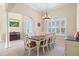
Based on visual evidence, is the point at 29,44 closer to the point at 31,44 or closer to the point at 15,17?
the point at 31,44

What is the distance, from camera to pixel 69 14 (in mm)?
1747

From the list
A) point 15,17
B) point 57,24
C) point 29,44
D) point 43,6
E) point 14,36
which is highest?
point 43,6

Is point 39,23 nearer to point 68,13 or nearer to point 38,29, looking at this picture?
point 38,29

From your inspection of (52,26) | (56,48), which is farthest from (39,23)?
(56,48)

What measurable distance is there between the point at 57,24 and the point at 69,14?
0.26 m

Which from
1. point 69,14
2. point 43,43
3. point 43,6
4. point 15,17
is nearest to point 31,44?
point 43,43

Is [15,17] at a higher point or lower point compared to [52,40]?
higher

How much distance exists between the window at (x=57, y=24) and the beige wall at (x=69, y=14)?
0.22ft

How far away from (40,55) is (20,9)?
0.83 metres

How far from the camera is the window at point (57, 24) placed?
5.84ft

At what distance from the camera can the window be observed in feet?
5.84

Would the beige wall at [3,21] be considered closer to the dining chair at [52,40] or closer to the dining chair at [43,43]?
the dining chair at [43,43]

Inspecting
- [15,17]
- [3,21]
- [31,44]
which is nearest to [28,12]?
[15,17]

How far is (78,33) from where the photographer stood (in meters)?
1.76
